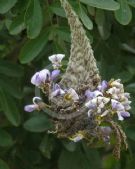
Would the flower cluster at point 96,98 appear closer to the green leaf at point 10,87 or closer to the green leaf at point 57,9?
the green leaf at point 57,9

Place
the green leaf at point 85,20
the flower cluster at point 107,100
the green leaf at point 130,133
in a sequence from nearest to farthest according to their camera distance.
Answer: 1. the flower cluster at point 107,100
2. the green leaf at point 85,20
3. the green leaf at point 130,133

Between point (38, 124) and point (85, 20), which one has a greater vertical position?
point (85, 20)

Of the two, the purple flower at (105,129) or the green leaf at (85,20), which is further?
the green leaf at (85,20)

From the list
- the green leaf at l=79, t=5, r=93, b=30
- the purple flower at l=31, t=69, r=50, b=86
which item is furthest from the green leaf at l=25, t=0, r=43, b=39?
the purple flower at l=31, t=69, r=50, b=86

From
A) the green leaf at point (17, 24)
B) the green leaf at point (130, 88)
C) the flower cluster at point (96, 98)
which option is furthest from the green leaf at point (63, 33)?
the flower cluster at point (96, 98)

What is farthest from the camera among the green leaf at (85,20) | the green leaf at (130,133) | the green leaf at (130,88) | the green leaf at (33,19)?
the green leaf at (130,133)

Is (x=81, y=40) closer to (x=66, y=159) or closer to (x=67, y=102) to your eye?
(x=67, y=102)

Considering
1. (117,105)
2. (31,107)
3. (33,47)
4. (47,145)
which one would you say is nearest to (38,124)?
(47,145)

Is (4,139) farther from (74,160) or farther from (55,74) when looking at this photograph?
(55,74)
